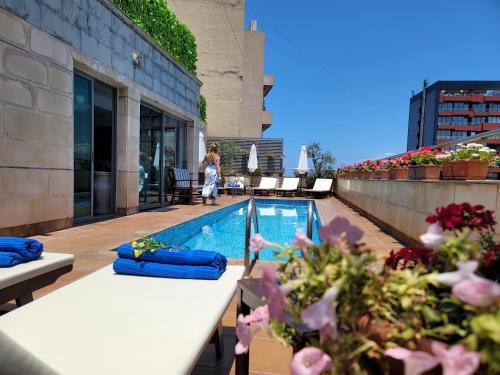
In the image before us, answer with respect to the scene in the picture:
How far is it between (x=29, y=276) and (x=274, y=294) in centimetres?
184

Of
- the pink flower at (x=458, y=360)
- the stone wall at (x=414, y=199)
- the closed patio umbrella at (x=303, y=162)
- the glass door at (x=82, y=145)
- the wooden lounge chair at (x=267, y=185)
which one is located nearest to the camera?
the pink flower at (x=458, y=360)

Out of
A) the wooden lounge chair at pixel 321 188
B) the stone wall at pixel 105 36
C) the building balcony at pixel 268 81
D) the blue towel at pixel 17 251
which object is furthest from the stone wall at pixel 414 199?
the building balcony at pixel 268 81

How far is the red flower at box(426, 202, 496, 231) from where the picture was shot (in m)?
0.63

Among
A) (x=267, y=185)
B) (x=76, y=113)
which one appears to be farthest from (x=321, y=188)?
(x=76, y=113)

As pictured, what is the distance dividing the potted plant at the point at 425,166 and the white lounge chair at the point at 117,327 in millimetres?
4177

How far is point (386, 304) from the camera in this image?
59 cm

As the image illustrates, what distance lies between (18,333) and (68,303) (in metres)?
0.28

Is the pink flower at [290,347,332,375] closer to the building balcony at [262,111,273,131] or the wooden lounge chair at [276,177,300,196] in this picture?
the wooden lounge chair at [276,177,300,196]

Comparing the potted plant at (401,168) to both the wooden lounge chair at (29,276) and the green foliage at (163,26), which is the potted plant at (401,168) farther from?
the green foliage at (163,26)

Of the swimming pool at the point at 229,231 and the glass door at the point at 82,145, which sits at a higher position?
the glass door at the point at 82,145

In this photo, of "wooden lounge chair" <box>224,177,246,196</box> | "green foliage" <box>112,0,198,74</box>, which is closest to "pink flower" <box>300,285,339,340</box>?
"green foliage" <box>112,0,198,74</box>

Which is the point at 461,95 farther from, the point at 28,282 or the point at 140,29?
the point at 28,282

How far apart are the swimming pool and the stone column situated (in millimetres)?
1576

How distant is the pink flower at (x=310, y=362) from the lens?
0.51 meters
